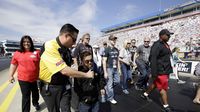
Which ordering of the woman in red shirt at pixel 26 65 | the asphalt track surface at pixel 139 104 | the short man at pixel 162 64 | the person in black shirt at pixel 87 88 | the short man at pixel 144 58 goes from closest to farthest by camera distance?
the person in black shirt at pixel 87 88 → the woman in red shirt at pixel 26 65 → the short man at pixel 162 64 → the asphalt track surface at pixel 139 104 → the short man at pixel 144 58

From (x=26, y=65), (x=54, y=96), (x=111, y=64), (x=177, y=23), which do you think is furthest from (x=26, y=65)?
(x=177, y=23)

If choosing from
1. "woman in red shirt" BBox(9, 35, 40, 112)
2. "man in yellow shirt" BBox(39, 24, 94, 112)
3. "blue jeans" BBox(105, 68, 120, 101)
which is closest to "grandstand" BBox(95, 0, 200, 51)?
"blue jeans" BBox(105, 68, 120, 101)

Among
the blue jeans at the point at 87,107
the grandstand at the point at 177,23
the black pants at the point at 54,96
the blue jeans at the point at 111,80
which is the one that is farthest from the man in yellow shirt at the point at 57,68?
the grandstand at the point at 177,23

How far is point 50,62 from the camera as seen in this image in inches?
90.1

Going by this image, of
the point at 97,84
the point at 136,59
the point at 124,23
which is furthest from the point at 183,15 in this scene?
the point at 97,84

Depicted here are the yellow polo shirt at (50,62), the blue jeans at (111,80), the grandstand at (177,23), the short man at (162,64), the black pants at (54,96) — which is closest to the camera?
the yellow polo shirt at (50,62)

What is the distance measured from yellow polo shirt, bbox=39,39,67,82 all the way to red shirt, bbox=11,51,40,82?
1.55 metres

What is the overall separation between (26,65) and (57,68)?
6.39ft

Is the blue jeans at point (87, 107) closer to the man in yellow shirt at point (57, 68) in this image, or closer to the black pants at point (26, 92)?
the man in yellow shirt at point (57, 68)

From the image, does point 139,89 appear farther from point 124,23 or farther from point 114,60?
point 124,23

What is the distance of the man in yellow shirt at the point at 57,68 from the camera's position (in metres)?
2.27

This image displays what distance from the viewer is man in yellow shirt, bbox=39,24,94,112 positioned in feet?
7.45

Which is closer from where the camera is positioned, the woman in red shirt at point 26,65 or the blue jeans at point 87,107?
the blue jeans at point 87,107

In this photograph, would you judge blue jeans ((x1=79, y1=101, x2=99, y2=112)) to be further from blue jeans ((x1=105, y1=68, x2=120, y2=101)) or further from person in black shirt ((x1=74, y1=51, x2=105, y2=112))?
blue jeans ((x1=105, y1=68, x2=120, y2=101))
